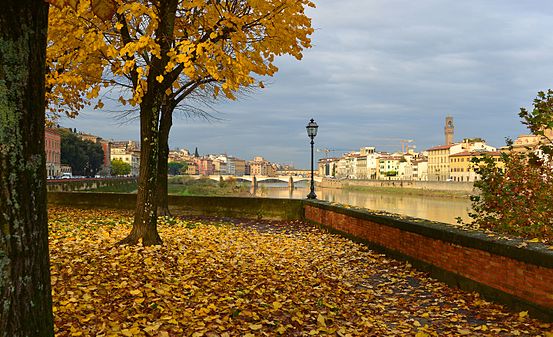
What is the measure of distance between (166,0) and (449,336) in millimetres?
7053

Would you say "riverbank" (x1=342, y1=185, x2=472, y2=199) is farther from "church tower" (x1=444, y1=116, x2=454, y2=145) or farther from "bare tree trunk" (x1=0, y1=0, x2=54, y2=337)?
"church tower" (x1=444, y1=116, x2=454, y2=145)

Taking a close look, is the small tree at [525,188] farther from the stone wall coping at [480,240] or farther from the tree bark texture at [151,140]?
the tree bark texture at [151,140]

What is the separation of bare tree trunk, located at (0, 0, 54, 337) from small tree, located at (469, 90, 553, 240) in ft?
26.1

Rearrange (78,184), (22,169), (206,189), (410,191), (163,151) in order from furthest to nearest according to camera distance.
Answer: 1. (410,191)
2. (206,189)
3. (78,184)
4. (163,151)
5. (22,169)

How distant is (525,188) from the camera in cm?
966

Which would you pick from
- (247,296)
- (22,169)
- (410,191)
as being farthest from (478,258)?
(410,191)

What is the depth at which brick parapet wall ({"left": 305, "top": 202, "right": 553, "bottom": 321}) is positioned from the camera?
5413mm

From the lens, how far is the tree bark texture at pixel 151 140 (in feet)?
29.2

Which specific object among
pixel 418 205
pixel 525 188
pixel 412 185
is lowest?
pixel 418 205

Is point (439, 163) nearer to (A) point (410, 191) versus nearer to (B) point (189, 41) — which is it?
(A) point (410, 191)

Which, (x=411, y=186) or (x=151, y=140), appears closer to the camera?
(x=151, y=140)

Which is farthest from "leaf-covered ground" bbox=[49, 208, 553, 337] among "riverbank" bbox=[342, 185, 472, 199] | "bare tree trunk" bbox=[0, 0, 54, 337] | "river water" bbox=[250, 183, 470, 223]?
"riverbank" bbox=[342, 185, 472, 199]

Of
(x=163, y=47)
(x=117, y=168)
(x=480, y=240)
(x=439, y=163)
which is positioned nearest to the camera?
(x=480, y=240)

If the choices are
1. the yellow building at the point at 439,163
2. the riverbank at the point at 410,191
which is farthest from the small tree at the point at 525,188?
the yellow building at the point at 439,163
